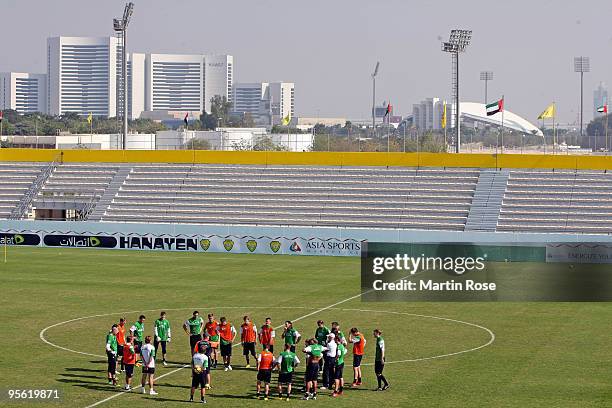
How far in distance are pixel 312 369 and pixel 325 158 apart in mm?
59143

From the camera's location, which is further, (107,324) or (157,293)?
(157,293)

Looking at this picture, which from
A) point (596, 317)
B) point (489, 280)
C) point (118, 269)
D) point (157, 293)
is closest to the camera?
point (596, 317)

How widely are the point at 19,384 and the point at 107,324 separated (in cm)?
1074

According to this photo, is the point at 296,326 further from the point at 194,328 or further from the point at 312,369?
the point at 312,369

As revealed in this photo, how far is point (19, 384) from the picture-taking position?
98.8ft

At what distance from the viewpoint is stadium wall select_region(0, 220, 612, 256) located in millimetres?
66188

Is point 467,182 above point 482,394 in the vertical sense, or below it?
above

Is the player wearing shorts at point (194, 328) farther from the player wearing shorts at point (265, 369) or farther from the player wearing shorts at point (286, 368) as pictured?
the player wearing shorts at point (286, 368)

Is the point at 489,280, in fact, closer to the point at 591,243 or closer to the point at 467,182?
the point at 591,243

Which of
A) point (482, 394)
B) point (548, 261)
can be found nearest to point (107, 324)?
point (482, 394)

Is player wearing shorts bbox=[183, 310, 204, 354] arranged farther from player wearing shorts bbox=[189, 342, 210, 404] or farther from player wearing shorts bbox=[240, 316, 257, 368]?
player wearing shorts bbox=[189, 342, 210, 404]

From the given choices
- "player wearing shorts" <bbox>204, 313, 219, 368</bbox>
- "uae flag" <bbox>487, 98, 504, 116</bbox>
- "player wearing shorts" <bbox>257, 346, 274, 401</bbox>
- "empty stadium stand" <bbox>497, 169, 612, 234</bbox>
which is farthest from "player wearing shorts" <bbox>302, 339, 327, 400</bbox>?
"uae flag" <bbox>487, 98, 504, 116</bbox>

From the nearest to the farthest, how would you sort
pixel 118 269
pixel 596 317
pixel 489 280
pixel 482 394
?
pixel 482 394
pixel 596 317
pixel 489 280
pixel 118 269

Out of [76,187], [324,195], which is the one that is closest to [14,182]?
[76,187]
